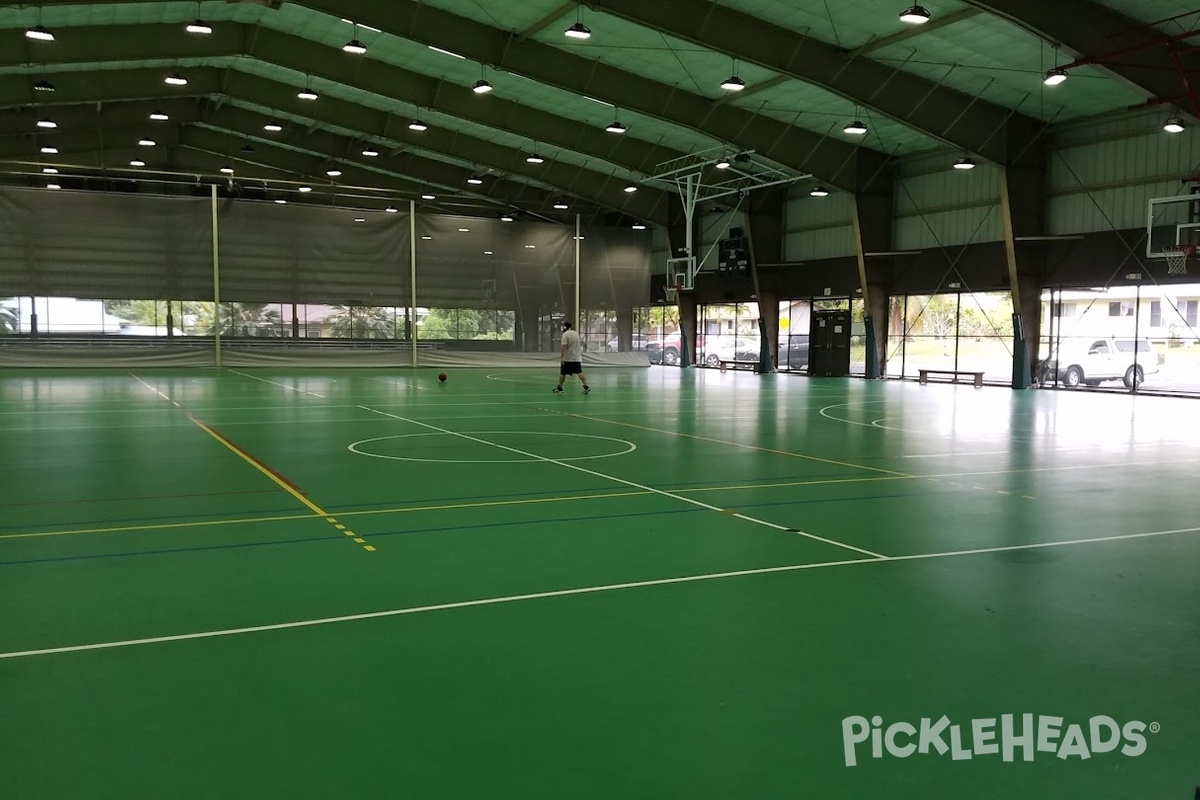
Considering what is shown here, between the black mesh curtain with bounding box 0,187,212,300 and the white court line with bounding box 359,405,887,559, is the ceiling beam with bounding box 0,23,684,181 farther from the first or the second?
the white court line with bounding box 359,405,887,559

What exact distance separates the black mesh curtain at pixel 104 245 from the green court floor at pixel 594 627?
25.6 metres

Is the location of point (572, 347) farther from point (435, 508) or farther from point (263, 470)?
point (435, 508)

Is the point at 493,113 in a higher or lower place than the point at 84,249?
higher

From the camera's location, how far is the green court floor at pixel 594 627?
3514mm

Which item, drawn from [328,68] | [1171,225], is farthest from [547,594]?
[328,68]

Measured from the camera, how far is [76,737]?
3639 millimetres

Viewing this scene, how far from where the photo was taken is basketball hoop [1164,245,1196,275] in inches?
875

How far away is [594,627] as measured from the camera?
514 centimetres

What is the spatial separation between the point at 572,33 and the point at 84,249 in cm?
2374

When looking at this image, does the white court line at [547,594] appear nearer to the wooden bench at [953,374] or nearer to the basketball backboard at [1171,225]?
the basketball backboard at [1171,225]

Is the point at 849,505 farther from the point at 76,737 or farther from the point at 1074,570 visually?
the point at 76,737

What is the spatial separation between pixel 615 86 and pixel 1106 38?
1315 cm

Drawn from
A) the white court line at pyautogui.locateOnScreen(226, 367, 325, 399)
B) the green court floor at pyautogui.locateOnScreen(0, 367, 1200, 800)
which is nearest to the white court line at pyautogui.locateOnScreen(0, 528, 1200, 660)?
the green court floor at pyautogui.locateOnScreen(0, 367, 1200, 800)

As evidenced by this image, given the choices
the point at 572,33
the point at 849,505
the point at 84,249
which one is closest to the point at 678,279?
the point at 572,33
